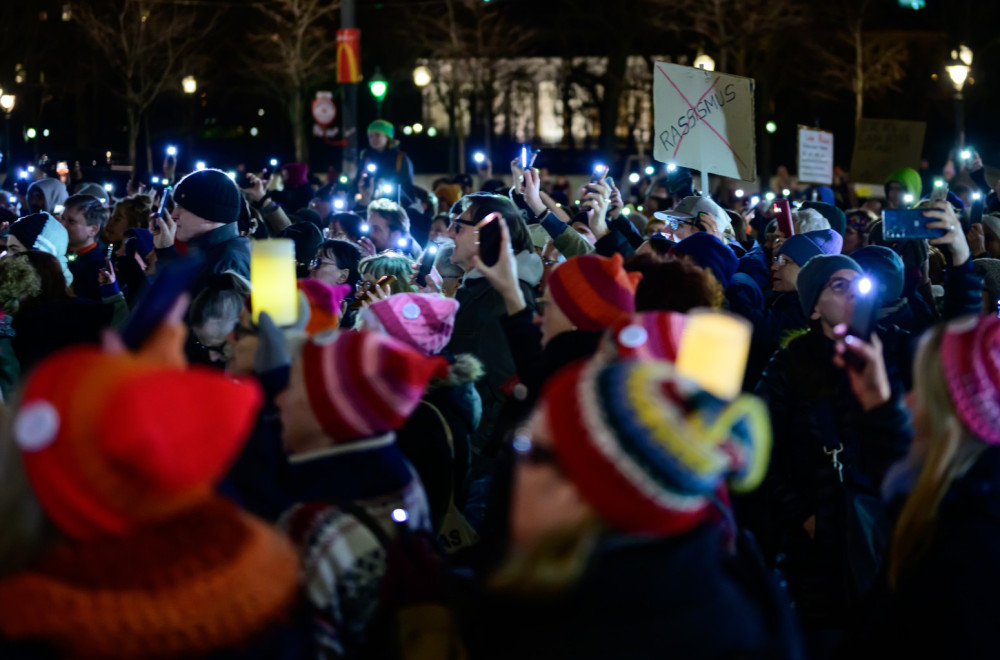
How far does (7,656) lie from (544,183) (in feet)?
60.0

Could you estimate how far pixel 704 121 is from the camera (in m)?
7.63

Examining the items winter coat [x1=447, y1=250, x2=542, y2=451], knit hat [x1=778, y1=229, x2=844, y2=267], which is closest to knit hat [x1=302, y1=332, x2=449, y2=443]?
winter coat [x1=447, y1=250, x2=542, y2=451]

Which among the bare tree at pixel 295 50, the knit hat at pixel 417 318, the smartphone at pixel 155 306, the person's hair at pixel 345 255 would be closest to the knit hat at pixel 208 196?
the person's hair at pixel 345 255

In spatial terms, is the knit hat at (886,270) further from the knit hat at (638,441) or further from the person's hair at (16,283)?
the person's hair at (16,283)

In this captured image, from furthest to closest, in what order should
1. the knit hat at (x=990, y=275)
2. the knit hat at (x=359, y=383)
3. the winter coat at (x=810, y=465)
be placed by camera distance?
the knit hat at (x=990, y=275), the winter coat at (x=810, y=465), the knit hat at (x=359, y=383)

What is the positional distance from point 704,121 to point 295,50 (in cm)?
3194

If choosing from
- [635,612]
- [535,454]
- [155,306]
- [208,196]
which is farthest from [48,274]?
[635,612]

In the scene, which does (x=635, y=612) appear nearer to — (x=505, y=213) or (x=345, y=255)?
(x=505, y=213)

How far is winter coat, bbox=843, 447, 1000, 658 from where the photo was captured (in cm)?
250

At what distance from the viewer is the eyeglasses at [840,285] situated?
4602mm

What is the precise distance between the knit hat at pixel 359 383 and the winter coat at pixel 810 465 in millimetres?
1993

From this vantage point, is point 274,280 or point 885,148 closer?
point 274,280

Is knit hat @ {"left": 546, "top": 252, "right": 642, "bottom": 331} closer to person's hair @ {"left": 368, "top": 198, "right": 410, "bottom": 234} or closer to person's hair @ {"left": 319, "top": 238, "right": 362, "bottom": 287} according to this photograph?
person's hair @ {"left": 319, "top": 238, "right": 362, "bottom": 287}

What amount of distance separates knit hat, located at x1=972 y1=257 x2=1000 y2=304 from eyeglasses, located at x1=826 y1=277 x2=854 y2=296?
187cm
